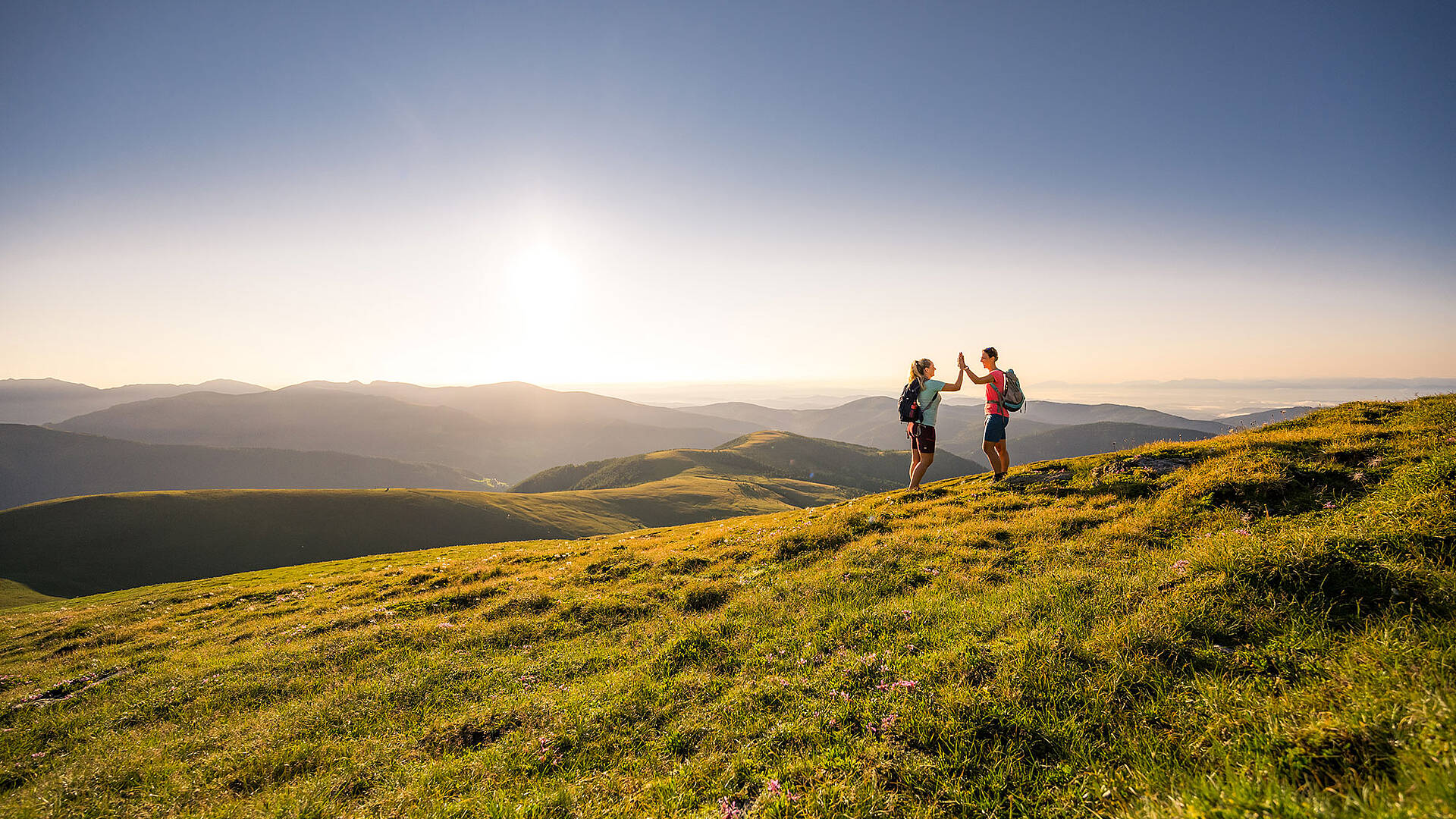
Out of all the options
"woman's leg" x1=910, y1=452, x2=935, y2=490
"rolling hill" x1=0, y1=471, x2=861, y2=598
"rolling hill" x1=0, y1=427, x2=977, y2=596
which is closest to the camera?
"woman's leg" x1=910, y1=452, x2=935, y2=490

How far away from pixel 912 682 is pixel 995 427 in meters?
12.7

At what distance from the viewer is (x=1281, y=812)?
10.7 feet

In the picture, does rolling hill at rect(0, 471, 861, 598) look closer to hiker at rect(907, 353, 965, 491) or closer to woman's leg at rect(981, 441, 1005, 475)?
hiker at rect(907, 353, 965, 491)

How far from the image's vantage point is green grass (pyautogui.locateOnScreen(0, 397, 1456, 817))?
444cm

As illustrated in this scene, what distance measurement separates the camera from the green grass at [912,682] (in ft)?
14.6

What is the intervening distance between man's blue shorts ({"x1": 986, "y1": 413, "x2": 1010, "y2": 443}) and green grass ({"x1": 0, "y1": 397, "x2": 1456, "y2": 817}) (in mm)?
2256

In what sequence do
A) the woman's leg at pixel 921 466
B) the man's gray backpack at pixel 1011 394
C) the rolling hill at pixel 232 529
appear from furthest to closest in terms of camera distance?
the rolling hill at pixel 232 529 → the woman's leg at pixel 921 466 → the man's gray backpack at pixel 1011 394

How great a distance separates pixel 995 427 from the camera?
16.8 metres

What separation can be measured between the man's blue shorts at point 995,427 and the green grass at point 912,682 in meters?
2.26

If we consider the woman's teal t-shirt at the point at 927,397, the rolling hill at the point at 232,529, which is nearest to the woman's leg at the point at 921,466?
the woman's teal t-shirt at the point at 927,397

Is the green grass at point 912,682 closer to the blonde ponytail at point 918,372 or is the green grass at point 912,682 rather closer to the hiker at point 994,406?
the hiker at point 994,406

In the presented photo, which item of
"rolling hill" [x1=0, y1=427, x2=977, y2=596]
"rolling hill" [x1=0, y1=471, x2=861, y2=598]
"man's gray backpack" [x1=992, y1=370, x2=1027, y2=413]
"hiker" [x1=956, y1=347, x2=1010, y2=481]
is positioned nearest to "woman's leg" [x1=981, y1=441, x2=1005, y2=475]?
"hiker" [x1=956, y1=347, x2=1010, y2=481]

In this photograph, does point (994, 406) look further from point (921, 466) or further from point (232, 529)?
point (232, 529)

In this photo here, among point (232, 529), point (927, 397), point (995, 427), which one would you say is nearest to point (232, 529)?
point (232, 529)
